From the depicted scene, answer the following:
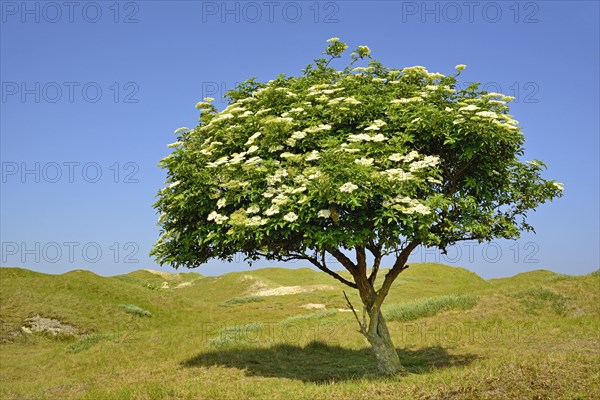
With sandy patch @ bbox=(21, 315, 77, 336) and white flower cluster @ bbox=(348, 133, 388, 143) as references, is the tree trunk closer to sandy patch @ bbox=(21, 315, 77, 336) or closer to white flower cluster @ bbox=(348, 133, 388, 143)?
white flower cluster @ bbox=(348, 133, 388, 143)

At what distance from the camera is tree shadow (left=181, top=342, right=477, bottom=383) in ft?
59.9

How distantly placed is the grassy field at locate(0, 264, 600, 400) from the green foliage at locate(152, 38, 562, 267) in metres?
4.17

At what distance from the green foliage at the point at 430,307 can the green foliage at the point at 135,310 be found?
60.8ft

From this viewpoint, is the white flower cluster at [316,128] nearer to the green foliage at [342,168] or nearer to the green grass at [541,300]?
the green foliage at [342,168]

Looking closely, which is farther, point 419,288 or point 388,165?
point 419,288

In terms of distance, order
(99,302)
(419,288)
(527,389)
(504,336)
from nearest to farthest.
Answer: (527,389) < (504,336) < (99,302) < (419,288)

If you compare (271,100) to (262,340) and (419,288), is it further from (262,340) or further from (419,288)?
(419,288)

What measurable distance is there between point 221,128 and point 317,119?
3.46 metres

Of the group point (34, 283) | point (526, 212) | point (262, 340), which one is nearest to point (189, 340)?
point (262, 340)

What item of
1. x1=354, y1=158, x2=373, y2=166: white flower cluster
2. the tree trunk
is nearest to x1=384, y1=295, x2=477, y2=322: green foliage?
the tree trunk

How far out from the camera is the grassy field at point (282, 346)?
1373 centimetres

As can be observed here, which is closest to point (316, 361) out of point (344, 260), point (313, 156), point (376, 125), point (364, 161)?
point (344, 260)

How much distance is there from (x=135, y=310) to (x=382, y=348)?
84.3 feet

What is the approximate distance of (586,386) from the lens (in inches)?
496
